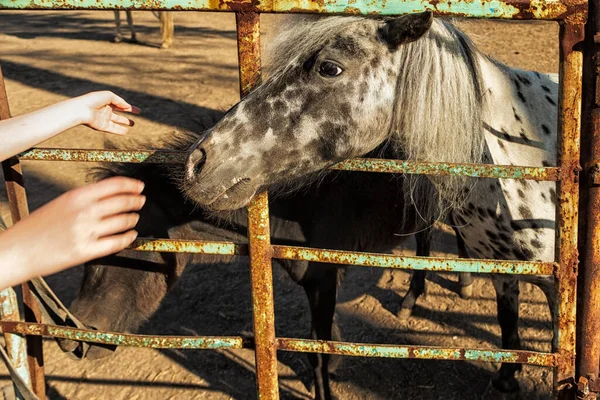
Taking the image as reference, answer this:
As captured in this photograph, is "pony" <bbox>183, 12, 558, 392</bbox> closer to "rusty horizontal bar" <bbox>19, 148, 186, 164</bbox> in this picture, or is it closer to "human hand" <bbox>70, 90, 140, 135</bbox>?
"rusty horizontal bar" <bbox>19, 148, 186, 164</bbox>

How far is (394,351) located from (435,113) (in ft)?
2.70

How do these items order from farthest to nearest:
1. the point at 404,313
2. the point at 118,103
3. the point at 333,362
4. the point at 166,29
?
the point at 166,29
the point at 404,313
the point at 333,362
the point at 118,103

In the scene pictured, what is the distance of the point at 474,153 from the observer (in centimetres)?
213

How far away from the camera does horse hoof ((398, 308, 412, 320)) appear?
12.1ft

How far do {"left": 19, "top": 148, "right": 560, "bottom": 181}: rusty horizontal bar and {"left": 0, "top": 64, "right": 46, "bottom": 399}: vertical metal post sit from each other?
0.77ft

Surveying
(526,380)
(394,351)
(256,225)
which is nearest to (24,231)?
(256,225)

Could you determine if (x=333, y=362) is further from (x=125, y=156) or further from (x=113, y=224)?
(x=113, y=224)

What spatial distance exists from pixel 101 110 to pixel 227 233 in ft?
3.42

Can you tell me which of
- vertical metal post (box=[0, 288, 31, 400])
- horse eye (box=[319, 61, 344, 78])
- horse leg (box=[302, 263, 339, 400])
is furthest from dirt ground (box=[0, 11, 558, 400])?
vertical metal post (box=[0, 288, 31, 400])

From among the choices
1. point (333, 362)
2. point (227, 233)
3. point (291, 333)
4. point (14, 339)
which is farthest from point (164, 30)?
point (14, 339)

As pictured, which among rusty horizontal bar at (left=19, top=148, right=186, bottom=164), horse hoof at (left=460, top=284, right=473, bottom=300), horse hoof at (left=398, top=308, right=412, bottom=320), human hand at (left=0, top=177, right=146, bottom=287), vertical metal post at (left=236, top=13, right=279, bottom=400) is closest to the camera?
human hand at (left=0, top=177, right=146, bottom=287)

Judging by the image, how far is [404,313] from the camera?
3703 millimetres

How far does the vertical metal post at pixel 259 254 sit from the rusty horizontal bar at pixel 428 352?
0.07 metres

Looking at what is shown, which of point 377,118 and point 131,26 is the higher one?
point 131,26
